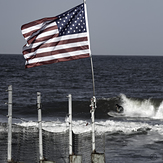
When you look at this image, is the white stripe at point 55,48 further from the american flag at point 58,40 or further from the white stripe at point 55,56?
the white stripe at point 55,56

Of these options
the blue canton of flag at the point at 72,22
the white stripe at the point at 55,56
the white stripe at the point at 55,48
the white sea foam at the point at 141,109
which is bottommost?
the white sea foam at the point at 141,109

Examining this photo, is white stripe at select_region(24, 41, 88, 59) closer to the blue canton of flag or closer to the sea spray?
the blue canton of flag

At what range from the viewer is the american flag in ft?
40.1

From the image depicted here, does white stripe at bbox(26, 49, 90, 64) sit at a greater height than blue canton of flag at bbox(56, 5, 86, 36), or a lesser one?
lesser

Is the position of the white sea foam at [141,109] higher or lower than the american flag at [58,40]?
lower

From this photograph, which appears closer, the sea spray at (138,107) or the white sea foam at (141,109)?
the white sea foam at (141,109)

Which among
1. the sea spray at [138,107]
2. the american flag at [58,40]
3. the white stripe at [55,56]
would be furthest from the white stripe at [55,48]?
the sea spray at [138,107]

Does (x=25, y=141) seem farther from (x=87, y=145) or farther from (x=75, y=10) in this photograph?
(x=75, y=10)

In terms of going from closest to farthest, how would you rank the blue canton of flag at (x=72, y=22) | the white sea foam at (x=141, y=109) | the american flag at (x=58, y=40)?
1. the american flag at (x=58, y=40)
2. the blue canton of flag at (x=72, y=22)
3. the white sea foam at (x=141, y=109)

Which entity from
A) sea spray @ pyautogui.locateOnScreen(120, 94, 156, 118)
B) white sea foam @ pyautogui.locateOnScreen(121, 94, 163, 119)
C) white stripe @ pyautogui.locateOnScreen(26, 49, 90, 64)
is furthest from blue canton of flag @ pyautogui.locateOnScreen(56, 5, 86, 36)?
sea spray @ pyautogui.locateOnScreen(120, 94, 156, 118)

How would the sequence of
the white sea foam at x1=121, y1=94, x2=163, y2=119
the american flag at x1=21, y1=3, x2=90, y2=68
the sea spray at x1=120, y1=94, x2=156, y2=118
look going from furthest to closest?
the sea spray at x1=120, y1=94, x2=156, y2=118, the white sea foam at x1=121, y1=94, x2=163, y2=119, the american flag at x1=21, y1=3, x2=90, y2=68

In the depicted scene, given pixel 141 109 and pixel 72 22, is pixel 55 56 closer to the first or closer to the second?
pixel 72 22

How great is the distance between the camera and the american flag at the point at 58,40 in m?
12.2

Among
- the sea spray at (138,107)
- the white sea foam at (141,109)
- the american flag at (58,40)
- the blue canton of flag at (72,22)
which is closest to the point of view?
the american flag at (58,40)
